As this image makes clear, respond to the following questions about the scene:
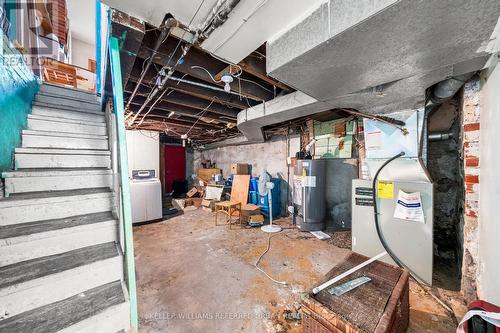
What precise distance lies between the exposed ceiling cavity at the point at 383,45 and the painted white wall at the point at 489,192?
28 centimetres

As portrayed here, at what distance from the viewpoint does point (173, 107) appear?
357 cm

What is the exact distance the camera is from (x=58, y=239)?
4.09 feet

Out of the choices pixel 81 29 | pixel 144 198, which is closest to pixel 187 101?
pixel 144 198

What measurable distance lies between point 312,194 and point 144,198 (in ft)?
12.4

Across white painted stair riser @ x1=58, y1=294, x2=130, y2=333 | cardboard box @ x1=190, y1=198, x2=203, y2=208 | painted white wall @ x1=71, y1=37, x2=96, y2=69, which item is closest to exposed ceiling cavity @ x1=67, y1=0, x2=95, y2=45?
painted white wall @ x1=71, y1=37, x2=96, y2=69

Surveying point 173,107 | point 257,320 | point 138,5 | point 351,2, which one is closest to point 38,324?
point 257,320

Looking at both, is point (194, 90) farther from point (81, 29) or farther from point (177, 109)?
point (81, 29)

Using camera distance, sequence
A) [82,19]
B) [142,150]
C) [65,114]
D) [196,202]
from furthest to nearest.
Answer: [196,202] < [142,150] < [82,19] < [65,114]

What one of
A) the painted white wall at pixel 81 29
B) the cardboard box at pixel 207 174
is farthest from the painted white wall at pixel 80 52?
the cardboard box at pixel 207 174

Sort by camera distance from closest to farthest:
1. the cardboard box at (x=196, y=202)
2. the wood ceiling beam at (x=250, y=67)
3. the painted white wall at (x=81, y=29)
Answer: the wood ceiling beam at (x=250, y=67), the painted white wall at (x=81, y=29), the cardboard box at (x=196, y=202)

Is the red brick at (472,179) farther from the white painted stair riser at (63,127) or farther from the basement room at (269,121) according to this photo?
the white painted stair riser at (63,127)

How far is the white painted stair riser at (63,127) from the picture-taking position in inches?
71.6

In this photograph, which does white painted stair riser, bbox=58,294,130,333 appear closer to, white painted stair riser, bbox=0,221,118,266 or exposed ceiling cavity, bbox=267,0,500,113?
white painted stair riser, bbox=0,221,118,266

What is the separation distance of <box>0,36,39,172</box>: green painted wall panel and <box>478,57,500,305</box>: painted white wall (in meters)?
3.46
